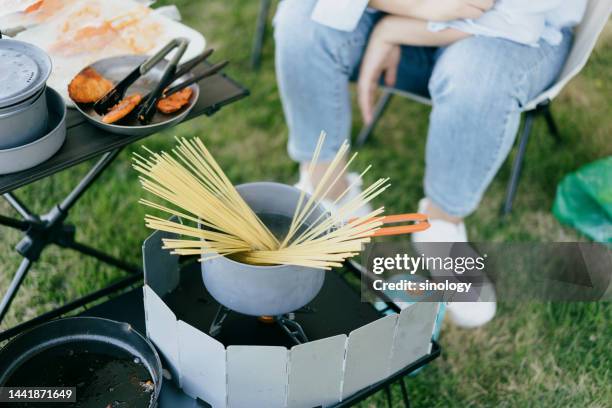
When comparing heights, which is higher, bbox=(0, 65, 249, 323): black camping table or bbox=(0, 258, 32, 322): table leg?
bbox=(0, 65, 249, 323): black camping table

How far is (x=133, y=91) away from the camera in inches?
49.6

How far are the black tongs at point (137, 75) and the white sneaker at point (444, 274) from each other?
2.54 feet

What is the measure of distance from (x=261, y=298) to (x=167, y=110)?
39 centimetres

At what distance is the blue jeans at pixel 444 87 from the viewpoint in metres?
1.48

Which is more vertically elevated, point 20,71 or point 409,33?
point 20,71

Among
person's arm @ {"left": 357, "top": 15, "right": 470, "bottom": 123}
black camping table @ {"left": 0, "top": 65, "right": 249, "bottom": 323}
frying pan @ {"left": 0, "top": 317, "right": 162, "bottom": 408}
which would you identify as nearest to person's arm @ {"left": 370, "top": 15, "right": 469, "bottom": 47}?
person's arm @ {"left": 357, "top": 15, "right": 470, "bottom": 123}

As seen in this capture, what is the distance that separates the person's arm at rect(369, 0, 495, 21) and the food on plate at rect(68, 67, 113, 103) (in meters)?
0.63

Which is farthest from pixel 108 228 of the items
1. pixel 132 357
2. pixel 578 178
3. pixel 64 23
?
pixel 578 178

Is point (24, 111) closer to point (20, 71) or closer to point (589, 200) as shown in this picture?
point (20, 71)

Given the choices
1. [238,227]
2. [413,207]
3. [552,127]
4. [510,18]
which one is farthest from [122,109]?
[552,127]

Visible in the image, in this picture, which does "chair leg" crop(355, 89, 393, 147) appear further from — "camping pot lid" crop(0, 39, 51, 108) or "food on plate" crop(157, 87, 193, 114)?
"camping pot lid" crop(0, 39, 51, 108)

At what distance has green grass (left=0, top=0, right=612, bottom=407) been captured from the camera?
1.58 meters

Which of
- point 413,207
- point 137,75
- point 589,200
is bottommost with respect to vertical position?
point 413,207

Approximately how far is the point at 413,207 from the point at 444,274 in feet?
1.10
